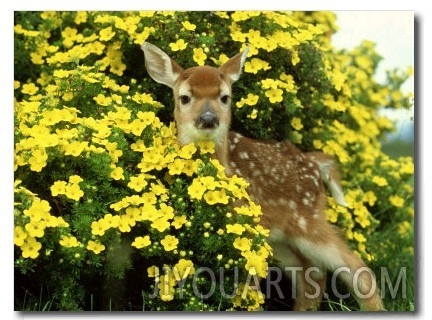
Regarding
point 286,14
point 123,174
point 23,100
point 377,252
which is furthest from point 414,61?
point 23,100

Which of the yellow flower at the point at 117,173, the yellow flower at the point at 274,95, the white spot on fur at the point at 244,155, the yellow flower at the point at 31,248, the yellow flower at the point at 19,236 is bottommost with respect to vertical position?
the yellow flower at the point at 31,248

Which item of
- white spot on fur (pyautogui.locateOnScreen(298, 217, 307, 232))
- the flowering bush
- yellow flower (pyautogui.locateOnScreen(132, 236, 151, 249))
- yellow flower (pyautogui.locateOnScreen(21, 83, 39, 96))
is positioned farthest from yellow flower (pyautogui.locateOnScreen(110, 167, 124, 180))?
white spot on fur (pyautogui.locateOnScreen(298, 217, 307, 232))

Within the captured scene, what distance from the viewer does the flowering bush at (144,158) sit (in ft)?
12.5

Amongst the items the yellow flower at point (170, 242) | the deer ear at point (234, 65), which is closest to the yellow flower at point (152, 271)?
the yellow flower at point (170, 242)

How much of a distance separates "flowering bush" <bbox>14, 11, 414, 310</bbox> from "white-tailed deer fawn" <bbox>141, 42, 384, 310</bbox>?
0.13 meters

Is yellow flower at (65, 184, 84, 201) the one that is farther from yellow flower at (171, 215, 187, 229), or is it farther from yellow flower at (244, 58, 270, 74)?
yellow flower at (244, 58, 270, 74)

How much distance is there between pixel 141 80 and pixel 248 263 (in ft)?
3.59

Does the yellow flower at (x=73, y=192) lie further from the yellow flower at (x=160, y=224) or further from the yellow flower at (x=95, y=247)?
the yellow flower at (x=160, y=224)

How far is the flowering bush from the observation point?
382 cm

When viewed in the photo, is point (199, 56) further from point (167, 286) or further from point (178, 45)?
point (167, 286)

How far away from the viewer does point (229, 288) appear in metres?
3.93

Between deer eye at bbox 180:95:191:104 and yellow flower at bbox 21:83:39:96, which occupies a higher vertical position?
yellow flower at bbox 21:83:39:96

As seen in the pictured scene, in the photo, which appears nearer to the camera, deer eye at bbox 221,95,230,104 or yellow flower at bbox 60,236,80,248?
yellow flower at bbox 60,236,80,248

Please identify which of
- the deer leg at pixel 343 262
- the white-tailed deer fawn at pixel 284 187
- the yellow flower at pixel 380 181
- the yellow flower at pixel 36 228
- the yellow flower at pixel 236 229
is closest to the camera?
the yellow flower at pixel 36 228
